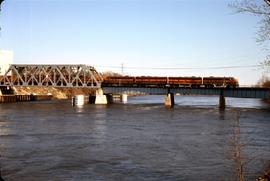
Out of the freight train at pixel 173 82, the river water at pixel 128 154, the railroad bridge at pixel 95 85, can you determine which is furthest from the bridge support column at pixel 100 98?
the river water at pixel 128 154

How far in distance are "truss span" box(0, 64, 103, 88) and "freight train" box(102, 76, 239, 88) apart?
18.7 feet

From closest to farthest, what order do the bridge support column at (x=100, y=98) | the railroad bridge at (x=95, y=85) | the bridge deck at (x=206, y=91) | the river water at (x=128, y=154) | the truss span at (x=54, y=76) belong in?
1. the river water at (x=128, y=154)
2. the bridge deck at (x=206, y=91)
3. the railroad bridge at (x=95, y=85)
4. the bridge support column at (x=100, y=98)
5. the truss span at (x=54, y=76)

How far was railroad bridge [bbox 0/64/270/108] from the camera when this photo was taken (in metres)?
117

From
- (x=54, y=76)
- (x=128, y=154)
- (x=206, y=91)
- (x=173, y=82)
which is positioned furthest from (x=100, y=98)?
(x=128, y=154)

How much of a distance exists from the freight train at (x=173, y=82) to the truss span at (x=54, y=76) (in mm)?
5685

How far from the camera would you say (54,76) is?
14275 centimetres

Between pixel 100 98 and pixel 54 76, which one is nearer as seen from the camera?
pixel 100 98

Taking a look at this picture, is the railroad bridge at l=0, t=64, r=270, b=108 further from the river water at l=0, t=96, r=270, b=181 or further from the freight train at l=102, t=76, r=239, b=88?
the river water at l=0, t=96, r=270, b=181

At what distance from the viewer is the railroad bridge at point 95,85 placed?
383 ft

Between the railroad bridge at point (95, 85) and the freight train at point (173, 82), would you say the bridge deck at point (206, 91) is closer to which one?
the railroad bridge at point (95, 85)

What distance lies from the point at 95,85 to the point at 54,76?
43.6ft

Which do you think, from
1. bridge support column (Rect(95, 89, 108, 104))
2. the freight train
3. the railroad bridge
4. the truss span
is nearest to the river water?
the railroad bridge

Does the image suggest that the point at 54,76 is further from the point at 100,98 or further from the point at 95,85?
the point at 100,98

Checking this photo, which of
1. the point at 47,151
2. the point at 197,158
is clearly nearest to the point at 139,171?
the point at 197,158
